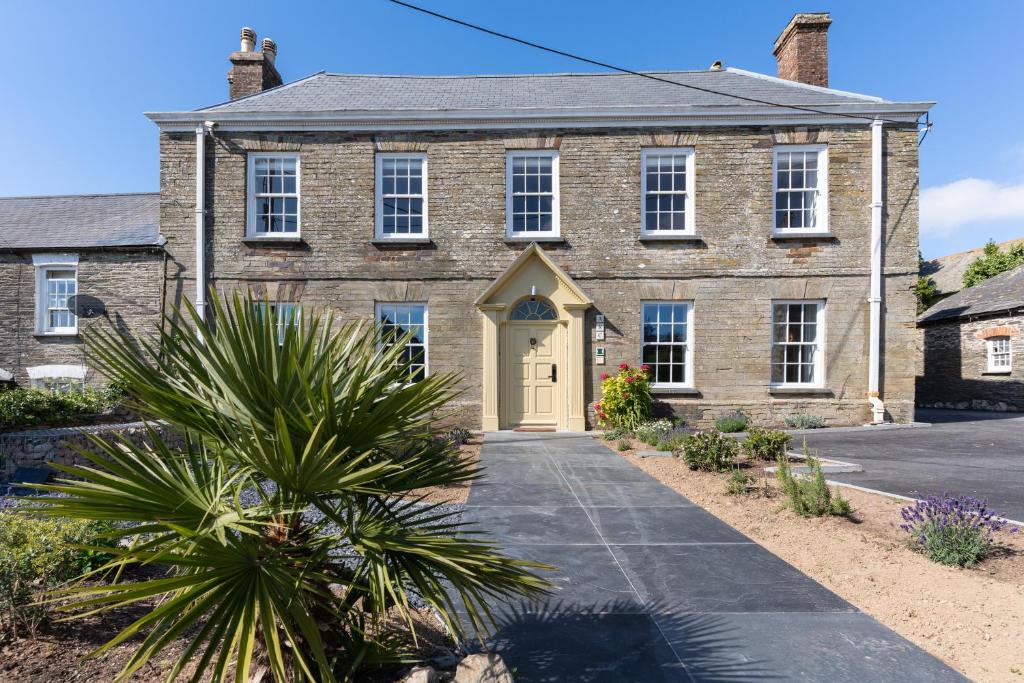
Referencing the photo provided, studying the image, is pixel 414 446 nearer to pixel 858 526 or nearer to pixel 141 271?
pixel 858 526

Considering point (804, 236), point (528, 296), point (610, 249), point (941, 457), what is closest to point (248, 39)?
point (528, 296)

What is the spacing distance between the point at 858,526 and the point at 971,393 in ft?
52.9

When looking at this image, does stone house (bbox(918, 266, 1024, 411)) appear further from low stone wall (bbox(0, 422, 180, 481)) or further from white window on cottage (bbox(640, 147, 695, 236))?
low stone wall (bbox(0, 422, 180, 481))

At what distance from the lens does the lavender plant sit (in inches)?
153

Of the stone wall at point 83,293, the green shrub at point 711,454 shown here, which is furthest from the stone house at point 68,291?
the green shrub at point 711,454

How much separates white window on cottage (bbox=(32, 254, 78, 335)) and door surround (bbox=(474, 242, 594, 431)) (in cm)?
941

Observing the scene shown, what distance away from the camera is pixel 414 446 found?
242 centimetres

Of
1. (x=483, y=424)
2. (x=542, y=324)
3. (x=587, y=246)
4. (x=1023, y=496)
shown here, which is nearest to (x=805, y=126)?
(x=587, y=246)

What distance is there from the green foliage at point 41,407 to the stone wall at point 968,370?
2135cm

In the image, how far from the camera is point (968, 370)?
16406 mm

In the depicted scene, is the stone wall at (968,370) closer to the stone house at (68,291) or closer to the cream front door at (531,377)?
the cream front door at (531,377)

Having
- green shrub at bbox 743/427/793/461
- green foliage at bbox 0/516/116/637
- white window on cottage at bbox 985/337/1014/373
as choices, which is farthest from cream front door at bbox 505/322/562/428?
white window on cottage at bbox 985/337/1014/373

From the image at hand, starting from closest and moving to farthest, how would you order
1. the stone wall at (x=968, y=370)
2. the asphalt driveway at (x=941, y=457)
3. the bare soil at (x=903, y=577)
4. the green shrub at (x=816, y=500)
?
the bare soil at (x=903, y=577), the green shrub at (x=816, y=500), the asphalt driveway at (x=941, y=457), the stone wall at (x=968, y=370)

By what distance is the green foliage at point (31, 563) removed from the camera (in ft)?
8.57
